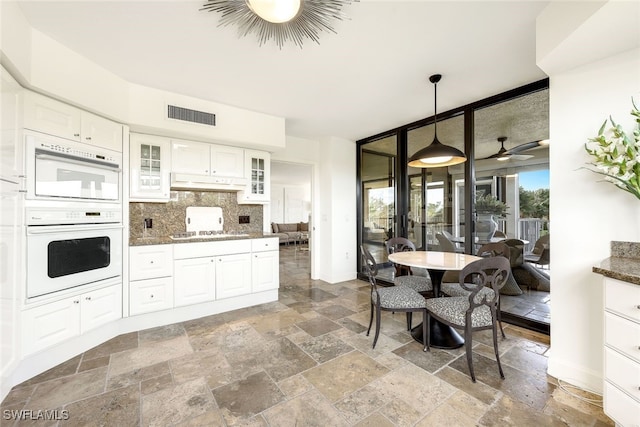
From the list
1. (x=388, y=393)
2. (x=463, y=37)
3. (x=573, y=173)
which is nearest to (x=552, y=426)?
(x=388, y=393)

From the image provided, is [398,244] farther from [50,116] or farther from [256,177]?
[50,116]

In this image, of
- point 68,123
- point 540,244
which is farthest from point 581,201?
point 68,123

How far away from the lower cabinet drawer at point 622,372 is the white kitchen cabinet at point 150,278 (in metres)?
3.57

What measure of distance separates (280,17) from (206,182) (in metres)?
2.30

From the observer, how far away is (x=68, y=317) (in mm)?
2164

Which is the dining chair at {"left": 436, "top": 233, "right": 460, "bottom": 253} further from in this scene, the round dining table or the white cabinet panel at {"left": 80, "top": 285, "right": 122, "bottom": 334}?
the white cabinet panel at {"left": 80, "top": 285, "right": 122, "bottom": 334}

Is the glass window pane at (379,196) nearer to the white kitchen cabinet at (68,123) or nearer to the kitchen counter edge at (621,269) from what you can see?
the kitchen counter edge at (621,269)

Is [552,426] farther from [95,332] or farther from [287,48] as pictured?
[95,332]

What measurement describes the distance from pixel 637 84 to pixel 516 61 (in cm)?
85

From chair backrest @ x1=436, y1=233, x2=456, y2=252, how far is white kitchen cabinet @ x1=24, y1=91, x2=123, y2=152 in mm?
4042

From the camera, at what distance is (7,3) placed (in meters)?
1.61

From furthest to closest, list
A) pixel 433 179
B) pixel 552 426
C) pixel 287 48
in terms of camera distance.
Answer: pixel 433 179 → pixel 287 48 → pixel 552 426

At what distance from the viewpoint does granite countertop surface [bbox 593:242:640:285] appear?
1.31 meters

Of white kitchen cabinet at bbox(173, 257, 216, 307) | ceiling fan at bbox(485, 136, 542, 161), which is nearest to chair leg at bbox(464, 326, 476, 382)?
ceiling fan at bbox(485, 136, 542, 161)
